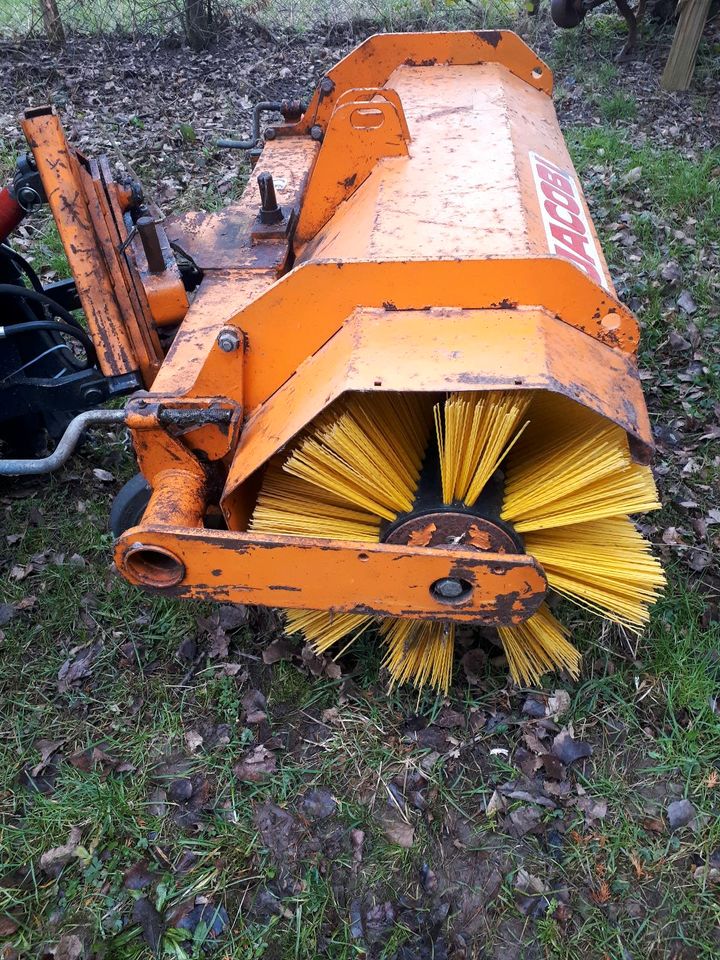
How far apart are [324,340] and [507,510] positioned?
2.14 feet

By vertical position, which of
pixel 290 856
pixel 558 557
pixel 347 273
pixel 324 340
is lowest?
pixel 290 856

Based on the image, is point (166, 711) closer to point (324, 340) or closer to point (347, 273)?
point (324, 340)

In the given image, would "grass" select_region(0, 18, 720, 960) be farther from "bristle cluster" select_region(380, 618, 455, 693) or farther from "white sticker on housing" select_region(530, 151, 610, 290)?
A: "white sticker on housing" select_region(530, 151, 610, 290)

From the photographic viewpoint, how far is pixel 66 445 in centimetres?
200

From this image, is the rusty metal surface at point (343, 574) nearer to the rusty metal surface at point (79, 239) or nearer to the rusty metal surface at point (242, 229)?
the rusty metal surface at point (79, 239)

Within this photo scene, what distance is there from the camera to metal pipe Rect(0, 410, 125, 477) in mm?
1977

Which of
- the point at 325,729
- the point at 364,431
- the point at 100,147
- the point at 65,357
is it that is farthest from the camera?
the point at 100,147

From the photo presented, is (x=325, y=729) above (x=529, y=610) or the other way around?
the other way around

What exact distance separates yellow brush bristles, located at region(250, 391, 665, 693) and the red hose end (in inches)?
49.8

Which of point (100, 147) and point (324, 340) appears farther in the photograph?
point (100, 147)

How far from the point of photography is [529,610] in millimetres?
1813

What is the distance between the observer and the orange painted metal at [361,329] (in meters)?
1.75

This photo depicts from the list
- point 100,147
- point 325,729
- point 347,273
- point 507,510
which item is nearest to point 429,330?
point 347,273

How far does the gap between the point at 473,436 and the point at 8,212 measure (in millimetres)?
1756
